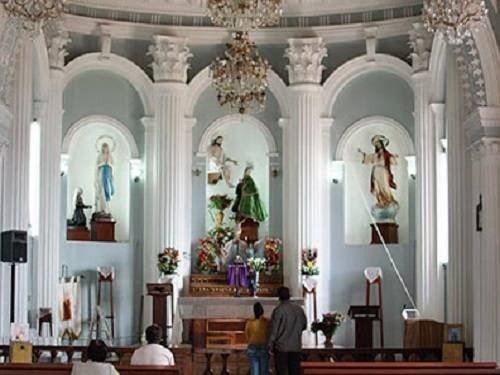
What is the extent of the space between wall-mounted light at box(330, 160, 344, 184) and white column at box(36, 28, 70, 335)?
5033 millimetres

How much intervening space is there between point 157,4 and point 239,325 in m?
6.12

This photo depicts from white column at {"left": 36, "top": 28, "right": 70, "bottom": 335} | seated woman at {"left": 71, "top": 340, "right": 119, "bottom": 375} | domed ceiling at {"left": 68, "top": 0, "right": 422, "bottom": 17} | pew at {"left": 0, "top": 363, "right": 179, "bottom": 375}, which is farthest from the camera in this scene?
domed ceiling at {"left": 68, "top": 0, "right": 422, "bottom": 17}

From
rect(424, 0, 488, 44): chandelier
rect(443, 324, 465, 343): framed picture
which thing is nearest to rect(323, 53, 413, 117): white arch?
rect(443, 324, 465, 343): framed picture

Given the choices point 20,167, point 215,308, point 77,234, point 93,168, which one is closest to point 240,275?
point 215,308

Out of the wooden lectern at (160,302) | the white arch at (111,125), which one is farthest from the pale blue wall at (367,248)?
the white arch at (111,125)

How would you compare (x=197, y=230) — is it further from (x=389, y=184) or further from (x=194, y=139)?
(x=389, y=184)

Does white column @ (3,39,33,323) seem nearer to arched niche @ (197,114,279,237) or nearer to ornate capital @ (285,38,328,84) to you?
arched niche @ (197,114,279,237)

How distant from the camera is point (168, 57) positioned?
20.2m

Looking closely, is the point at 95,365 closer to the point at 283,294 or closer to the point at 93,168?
the point at 283,294

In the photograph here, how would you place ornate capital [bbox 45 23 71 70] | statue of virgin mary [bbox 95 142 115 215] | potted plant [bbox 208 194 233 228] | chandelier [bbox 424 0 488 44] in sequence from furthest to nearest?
potted plant [bbox 208 194 233 228], statue of virgin mary [bbox 95 142 115 215], ornate capital [bbox 45 23 71 70], chandelier [bbox 424 0 488 44]

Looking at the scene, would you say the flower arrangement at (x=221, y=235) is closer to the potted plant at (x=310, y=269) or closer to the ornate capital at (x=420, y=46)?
the potted plant at (x=310, y=269)

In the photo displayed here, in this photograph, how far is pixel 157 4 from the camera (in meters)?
20.5

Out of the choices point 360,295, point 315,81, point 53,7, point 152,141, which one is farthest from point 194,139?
point 53,7

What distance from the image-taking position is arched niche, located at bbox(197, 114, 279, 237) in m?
21.0
